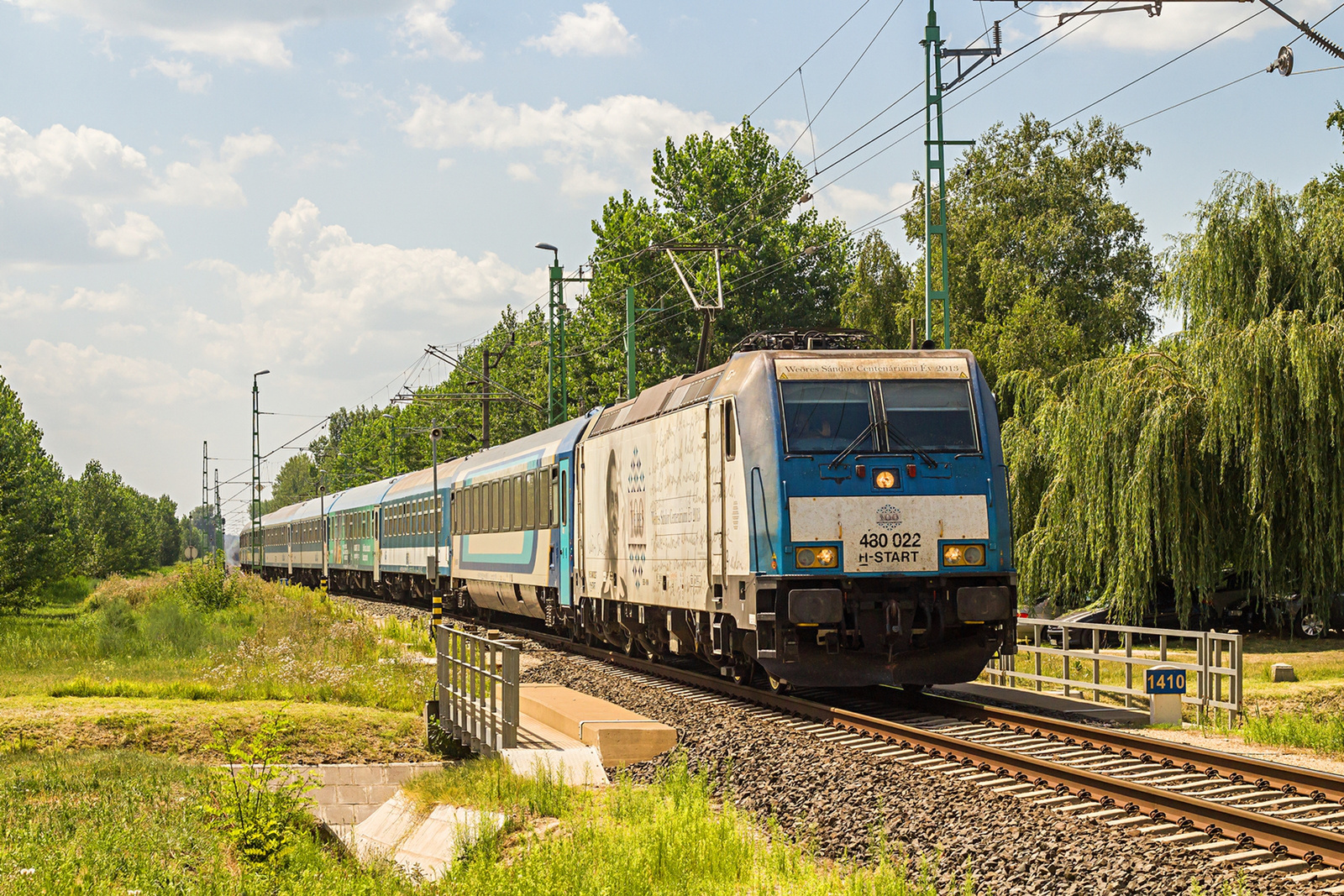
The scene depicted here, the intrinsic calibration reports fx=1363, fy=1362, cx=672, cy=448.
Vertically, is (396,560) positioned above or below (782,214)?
below

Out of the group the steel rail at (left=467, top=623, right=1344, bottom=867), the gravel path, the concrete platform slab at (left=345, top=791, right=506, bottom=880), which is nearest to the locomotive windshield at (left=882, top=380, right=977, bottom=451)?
the steel rail at (left=467, top=623, right=1344, bottom=867)

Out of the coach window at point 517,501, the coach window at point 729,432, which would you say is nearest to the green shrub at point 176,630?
the coach window at point 517,501

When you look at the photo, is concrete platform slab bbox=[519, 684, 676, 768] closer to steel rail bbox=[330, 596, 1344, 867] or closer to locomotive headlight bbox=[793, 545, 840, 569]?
steel rail bbox=[330, 596, 1344, 867]

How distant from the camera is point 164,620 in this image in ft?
97.2

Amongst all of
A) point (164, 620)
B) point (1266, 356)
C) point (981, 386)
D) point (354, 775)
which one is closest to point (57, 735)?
point (354, 775)

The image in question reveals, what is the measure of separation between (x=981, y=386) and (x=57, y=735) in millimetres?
11662

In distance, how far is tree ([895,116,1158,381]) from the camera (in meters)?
50.9

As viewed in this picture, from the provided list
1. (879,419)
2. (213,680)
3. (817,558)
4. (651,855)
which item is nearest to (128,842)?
(651,855)

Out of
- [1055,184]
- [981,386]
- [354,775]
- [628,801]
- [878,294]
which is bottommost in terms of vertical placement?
[354,775]

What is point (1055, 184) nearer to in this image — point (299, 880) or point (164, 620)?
point (164, 620)

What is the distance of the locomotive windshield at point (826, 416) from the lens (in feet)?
43.6

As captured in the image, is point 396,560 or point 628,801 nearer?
point 628,801

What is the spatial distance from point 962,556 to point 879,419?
5.13 ft

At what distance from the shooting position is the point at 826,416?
13.5 metres
